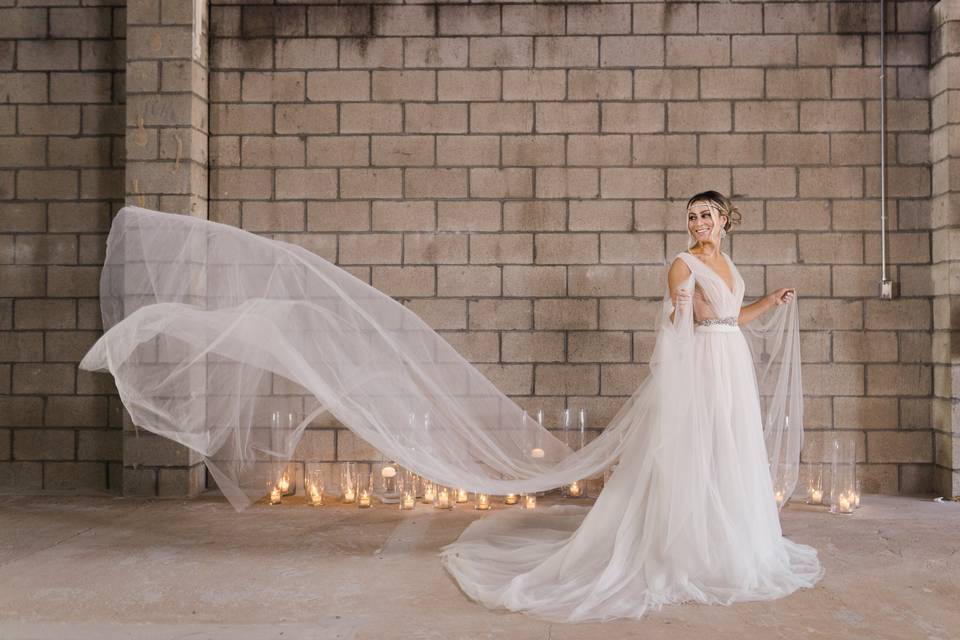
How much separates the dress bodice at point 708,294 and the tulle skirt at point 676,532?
8 centimetres

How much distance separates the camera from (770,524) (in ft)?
11.5

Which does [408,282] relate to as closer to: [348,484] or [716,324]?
[348,484]

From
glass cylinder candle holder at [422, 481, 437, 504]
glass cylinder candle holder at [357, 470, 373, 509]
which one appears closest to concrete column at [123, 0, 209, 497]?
glass cylinder candle holder at [357, 470, 373, 509]

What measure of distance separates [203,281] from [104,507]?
6.99ft

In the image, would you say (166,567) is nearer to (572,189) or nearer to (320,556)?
(320,556)

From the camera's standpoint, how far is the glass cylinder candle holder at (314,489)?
4.90 metres

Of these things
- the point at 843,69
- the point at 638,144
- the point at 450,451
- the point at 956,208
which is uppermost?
the point at 843,69

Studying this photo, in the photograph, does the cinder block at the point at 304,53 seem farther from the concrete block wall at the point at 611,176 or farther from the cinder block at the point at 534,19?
the cinder block at the point at 534,19

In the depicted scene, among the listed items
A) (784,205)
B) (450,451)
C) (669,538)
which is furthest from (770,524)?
(784,205)

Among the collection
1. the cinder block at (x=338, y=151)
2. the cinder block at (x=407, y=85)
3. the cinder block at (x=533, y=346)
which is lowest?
the cinder block at (x=533, y=346)

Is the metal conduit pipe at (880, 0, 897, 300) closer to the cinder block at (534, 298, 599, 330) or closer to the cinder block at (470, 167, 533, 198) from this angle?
the cinder block at (534, 298, 599, 330)

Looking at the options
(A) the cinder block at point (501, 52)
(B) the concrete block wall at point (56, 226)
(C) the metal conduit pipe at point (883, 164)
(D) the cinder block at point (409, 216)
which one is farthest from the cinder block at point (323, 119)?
(C) the metal conduit pipe at point (883, 164)

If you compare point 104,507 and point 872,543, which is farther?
point 104,507

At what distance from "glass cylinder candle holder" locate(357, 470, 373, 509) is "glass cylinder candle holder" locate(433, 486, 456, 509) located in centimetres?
40
